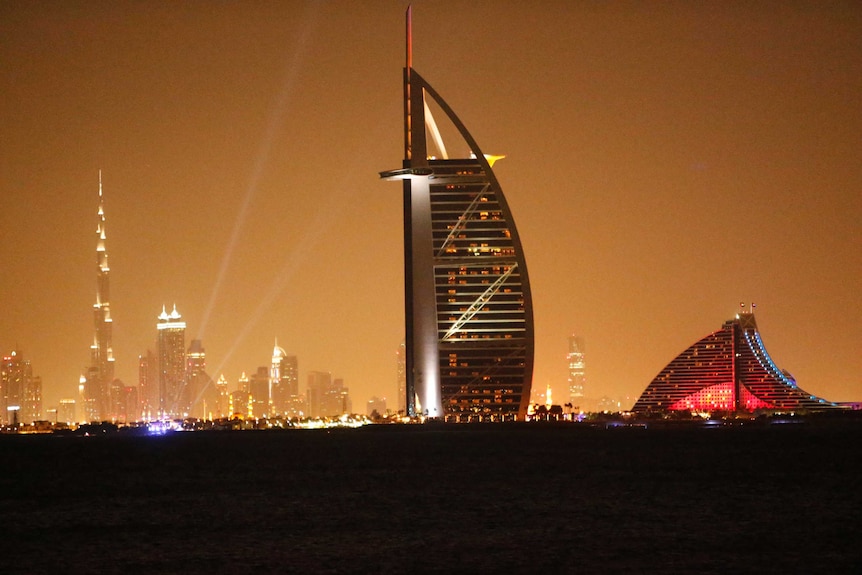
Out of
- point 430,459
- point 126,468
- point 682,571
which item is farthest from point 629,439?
point 682,571

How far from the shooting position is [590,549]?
62062mm

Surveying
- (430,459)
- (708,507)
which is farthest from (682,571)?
(430,459)

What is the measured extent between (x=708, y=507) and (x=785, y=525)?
958 cm

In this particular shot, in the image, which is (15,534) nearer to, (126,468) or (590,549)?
(590,549)

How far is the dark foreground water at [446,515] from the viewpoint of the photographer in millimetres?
59031

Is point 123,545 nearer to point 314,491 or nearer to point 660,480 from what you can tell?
point 314,491

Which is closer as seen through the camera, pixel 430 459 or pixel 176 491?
pixel 176 491

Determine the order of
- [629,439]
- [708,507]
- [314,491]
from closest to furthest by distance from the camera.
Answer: [708,507] < [314,491] < [629,439]

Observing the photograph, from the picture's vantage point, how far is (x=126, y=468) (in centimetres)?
13250

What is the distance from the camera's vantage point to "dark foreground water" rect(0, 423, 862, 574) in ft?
194

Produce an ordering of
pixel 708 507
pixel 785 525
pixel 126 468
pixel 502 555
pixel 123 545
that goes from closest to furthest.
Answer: pixel 502 555 → pixel 123 545 → pixel 785 525 → pixel 708 507 → pixel 126 468

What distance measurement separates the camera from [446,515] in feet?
250

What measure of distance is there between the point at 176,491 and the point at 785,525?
44.6m

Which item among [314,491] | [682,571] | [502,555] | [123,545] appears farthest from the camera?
[314,491]
